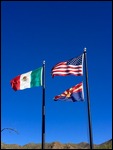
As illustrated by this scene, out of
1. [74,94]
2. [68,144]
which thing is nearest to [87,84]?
[74,94]

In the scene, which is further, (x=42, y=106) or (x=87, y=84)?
(x=42, y=106)

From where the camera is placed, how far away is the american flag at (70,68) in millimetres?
29094

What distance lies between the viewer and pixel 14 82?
31.7m

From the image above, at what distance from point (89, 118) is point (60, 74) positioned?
4.33m

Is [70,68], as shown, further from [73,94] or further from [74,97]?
[74,97]

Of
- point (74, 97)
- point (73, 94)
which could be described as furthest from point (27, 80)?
point (74, 97)

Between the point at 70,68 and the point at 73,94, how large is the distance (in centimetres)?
208

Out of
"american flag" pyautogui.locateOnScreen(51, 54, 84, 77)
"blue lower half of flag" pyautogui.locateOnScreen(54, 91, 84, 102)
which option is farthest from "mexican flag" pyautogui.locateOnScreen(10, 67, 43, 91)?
"blue lower half of flag" pyautogui.locateOnScreen(54, 91, 84, 102)

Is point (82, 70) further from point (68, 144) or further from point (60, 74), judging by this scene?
point (68, 144)

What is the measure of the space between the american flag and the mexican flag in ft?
7.52

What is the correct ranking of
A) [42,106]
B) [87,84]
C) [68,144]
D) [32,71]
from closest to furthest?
[87,84]
[42,106]
[32,71]
[68,144]

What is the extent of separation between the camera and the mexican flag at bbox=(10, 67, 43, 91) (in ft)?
103

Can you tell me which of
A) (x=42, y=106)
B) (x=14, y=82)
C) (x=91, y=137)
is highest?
(x=14, y=82)

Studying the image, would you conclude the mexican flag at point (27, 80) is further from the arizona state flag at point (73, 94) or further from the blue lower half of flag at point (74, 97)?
the blue lower half of flag at point (74, 97)
